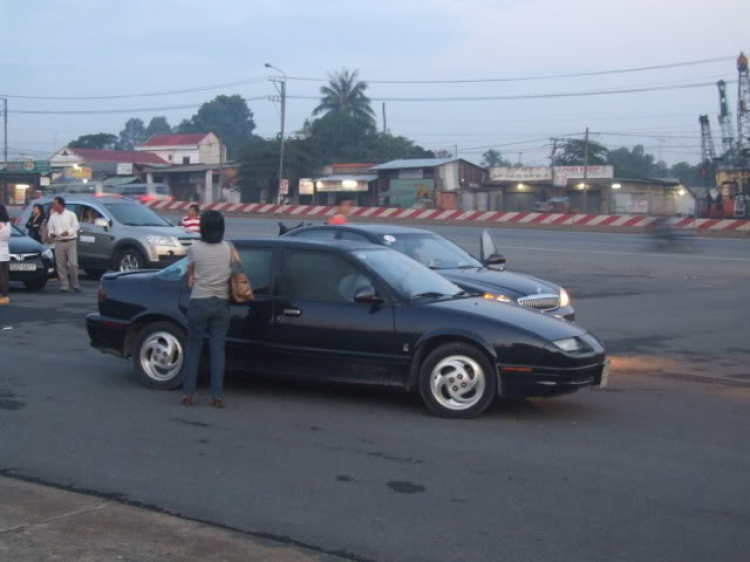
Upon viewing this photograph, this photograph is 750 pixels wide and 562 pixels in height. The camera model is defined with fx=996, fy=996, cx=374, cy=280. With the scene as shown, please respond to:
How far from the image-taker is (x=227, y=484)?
6230 millimetres

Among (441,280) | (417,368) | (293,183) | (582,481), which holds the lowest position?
(582,481)

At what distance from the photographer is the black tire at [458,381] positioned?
26.1 feet

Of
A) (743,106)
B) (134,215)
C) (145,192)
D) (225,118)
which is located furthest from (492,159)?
(134,215)

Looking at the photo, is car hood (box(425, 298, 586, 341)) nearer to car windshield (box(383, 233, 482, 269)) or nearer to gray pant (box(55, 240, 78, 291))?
car windshield (box(383, 233, 482, 269))

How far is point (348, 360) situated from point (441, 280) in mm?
1373

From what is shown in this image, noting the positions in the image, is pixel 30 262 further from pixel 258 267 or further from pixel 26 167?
pixel 26 167

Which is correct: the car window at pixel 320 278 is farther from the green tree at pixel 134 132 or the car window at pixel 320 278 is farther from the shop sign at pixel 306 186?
the green tree at pixel 134 132

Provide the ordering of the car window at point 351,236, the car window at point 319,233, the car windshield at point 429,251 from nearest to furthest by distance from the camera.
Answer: the car windshield at point 429,251 → the car window at point 351,236 → the car window at point 319,233

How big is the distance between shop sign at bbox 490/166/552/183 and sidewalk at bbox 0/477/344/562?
63.2 m

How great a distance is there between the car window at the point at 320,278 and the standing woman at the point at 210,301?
0.62 m

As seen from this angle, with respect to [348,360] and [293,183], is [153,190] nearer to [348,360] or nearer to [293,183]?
[293,183]

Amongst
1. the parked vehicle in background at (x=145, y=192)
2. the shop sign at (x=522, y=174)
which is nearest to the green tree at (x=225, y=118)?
the shop sign at (x=522, y=174)

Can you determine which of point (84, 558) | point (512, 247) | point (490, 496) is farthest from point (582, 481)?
point (512, 247)

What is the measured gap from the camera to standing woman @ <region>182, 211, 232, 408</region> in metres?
8.28
